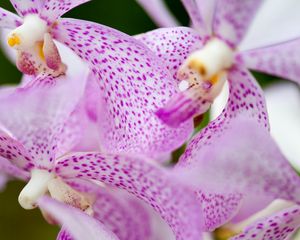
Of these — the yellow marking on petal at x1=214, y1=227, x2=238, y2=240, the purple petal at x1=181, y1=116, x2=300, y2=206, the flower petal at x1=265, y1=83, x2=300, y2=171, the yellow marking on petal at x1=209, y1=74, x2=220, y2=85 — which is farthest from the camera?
the flower petal at x1=265, y1=83, x2=300, y2=171

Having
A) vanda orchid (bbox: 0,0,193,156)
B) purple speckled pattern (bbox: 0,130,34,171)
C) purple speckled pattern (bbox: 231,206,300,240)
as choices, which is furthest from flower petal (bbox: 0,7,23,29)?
purple speckled pattern (bbox: 231,206,300,240)

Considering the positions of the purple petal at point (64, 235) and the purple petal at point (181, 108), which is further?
the purple petal at point (64, 235)

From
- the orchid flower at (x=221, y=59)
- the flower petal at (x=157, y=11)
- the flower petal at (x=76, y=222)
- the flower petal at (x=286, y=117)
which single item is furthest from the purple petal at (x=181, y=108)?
the flower petal at (x=286, y=117)

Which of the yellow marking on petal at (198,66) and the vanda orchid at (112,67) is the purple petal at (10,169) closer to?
the vanda orchid at (112,67)

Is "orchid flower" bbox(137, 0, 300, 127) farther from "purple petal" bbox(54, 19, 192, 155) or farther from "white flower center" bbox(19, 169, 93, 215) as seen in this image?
"white flower center" bbox(19, 169, 93, 215)

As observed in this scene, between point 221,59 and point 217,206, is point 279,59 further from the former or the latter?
point 217,206

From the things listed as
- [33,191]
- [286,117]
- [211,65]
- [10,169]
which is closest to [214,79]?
[211,65]

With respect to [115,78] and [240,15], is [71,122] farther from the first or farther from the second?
[240,15]
